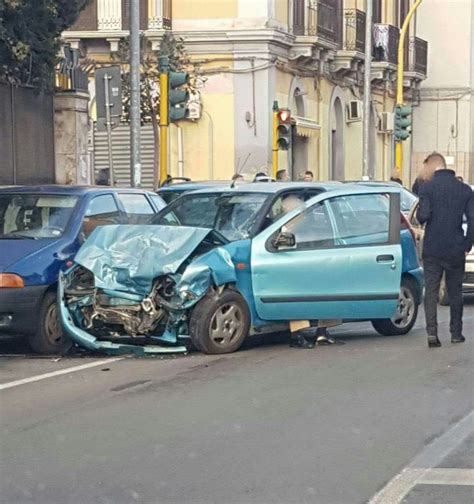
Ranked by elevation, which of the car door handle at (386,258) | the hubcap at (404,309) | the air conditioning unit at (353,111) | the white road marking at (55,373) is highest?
the air conditioning unit at (353,111)

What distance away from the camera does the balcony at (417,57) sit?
4281 centimetres

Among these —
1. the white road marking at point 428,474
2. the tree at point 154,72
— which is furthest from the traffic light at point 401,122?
the white road marking at point 428,474

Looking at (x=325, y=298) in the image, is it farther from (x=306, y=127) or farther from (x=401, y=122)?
(x=306, y=127)

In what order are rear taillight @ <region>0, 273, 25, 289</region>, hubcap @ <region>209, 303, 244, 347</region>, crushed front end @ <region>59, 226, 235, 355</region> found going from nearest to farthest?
rear taillight @ <region>0, 273, 25, 289</region>
crushed front end @ <region>59, 226, 235, 355</region>
hubcap @ <region>209, 303, 244, 347</region>

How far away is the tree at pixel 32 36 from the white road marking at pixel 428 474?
32.7 feet

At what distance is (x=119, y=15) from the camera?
1168 inches

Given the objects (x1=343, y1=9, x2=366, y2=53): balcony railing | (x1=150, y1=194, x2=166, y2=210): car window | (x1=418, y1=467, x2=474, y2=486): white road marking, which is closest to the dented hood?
(x1=150, y1=194, x2=166, y2=210): car window

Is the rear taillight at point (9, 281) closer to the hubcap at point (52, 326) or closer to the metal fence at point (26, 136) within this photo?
the hubcap at point (52, 326)

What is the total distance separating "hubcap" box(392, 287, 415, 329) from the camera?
42.1 ft

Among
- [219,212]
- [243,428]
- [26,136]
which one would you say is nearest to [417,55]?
[26,136]

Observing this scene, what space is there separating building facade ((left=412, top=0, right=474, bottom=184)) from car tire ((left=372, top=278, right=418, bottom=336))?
33563 millimetres

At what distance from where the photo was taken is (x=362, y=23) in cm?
3678

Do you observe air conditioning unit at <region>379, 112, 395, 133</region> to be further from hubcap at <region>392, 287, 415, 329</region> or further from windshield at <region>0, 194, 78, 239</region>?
windshield at <region>0, 194, 78, 239</region>

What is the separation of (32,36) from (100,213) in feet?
17.9
